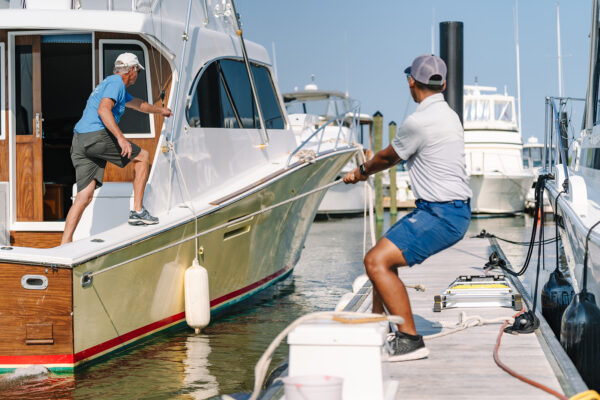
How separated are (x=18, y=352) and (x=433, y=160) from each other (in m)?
3.42

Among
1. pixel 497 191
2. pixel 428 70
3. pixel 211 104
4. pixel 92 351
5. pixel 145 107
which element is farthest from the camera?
pixel 497 191

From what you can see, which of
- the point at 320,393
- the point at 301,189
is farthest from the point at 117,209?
the point at 320,393

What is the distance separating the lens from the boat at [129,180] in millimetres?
5910

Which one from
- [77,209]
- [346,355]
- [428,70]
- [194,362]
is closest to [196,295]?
[194,362]

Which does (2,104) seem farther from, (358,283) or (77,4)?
(358,283)

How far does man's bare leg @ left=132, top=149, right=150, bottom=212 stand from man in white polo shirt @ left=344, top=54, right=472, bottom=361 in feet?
9.33

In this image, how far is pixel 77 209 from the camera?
671 cm

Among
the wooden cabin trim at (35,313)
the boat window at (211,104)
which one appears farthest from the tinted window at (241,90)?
the wooden cabin trim at (35,313)

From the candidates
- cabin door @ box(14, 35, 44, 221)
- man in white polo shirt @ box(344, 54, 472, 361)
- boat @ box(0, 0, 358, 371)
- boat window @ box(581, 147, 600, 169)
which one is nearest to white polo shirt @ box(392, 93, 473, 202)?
man in white polo shirt @ box(344, 54, 472, 361)

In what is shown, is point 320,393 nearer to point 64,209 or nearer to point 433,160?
point 433,160

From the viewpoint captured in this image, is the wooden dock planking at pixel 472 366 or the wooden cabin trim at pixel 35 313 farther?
the wooden cabin trim at pixel 35 313

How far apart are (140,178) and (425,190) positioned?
3083 mm

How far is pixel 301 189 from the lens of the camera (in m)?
9.50

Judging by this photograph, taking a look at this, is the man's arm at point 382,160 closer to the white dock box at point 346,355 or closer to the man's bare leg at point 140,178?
the white dock box at point 346,355
